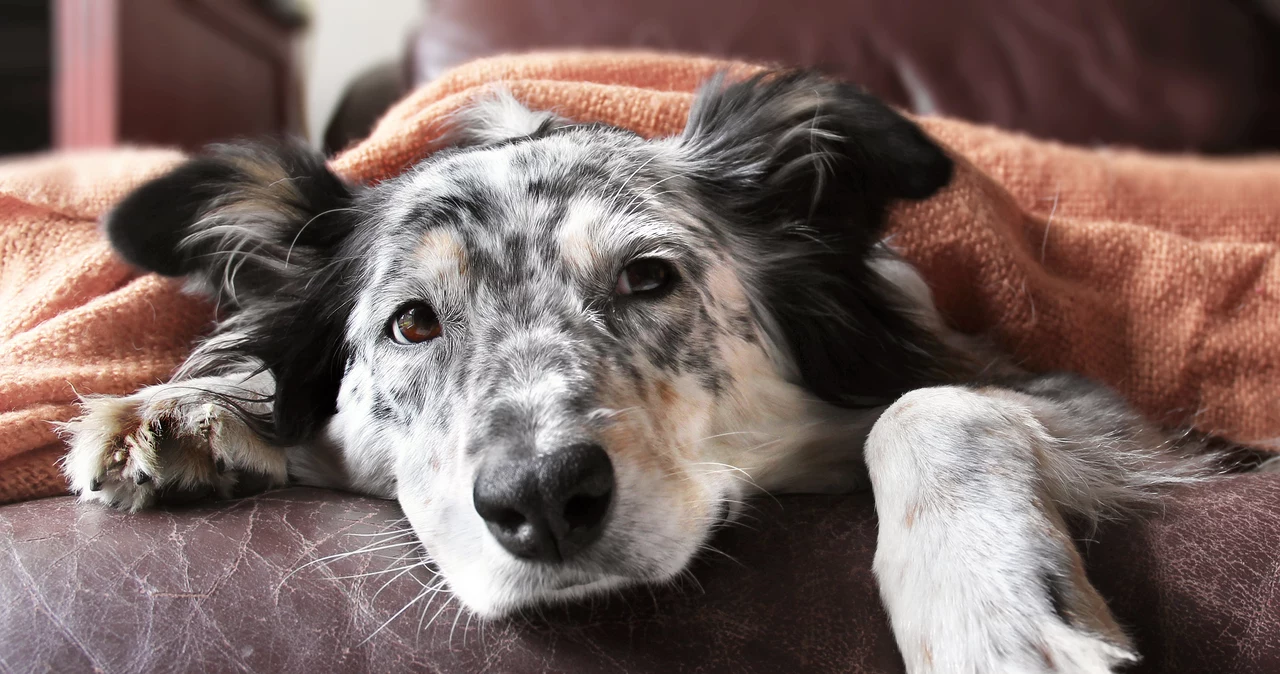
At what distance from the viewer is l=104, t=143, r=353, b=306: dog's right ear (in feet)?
5.01

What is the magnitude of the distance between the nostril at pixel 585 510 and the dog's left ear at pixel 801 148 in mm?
870

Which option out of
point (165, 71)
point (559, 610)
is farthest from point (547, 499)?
point (165, 71)

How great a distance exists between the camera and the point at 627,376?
4.31ft

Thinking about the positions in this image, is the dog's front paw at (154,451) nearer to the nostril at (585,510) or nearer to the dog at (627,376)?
the dog at (627,376)

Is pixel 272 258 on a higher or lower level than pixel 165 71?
higher

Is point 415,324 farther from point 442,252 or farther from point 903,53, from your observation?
point 903,53

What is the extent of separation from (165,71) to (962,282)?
12.2ft

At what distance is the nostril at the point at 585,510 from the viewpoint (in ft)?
3.44

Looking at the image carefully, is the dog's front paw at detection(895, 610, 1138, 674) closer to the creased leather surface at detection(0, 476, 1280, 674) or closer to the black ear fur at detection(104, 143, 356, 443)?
the creased leather surface at detection(0, 476, 1280, 674)

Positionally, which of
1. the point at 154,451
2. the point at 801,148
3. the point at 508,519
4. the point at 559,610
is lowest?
the point at 154,451

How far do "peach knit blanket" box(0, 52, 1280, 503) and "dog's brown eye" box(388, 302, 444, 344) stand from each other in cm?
46

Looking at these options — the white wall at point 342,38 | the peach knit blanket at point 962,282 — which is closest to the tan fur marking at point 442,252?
the peach knit blanket at point 962,282

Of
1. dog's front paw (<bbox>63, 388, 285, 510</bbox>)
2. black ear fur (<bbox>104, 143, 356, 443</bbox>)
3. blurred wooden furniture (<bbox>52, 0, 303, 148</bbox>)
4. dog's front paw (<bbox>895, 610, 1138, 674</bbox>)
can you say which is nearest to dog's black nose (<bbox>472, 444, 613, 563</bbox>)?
dog's front paw (<bbox>895, 610, 1138, 674</bbox>)

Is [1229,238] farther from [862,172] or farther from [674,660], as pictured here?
[674,660]
